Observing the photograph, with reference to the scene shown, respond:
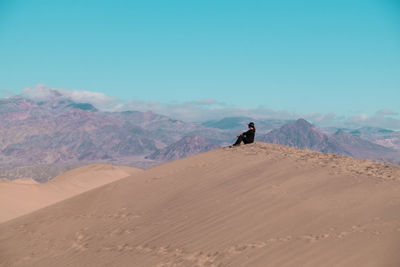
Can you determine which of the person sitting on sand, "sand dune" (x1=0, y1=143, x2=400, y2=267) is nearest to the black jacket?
the person sitting on sand

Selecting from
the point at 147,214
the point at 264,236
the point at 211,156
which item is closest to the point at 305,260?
the point at 264,236

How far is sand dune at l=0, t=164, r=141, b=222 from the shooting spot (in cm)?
2652

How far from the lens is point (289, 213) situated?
861cm

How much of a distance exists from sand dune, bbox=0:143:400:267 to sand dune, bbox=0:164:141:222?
43.3ft

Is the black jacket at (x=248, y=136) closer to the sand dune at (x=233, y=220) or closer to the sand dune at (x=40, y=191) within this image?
the sand dune at (x=233, y=220)

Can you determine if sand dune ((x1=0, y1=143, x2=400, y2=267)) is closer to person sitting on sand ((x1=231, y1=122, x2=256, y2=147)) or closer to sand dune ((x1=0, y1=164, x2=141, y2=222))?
person sitting on sand ((x1=231, y1=122, x2=256, y2=147))

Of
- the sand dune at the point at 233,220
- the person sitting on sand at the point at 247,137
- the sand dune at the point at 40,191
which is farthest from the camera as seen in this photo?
the sand dune at the point at 40,191

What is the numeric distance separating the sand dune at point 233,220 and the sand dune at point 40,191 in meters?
13.2

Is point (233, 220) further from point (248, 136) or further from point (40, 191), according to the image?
point (40, 191)

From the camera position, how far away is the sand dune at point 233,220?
692cm

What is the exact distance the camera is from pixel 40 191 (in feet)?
106

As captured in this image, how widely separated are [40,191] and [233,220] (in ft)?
88.8

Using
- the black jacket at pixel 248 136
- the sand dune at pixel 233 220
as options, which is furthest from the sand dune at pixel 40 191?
the black jacket at pixel 248 136

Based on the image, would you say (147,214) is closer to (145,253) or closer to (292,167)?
(145,253)
